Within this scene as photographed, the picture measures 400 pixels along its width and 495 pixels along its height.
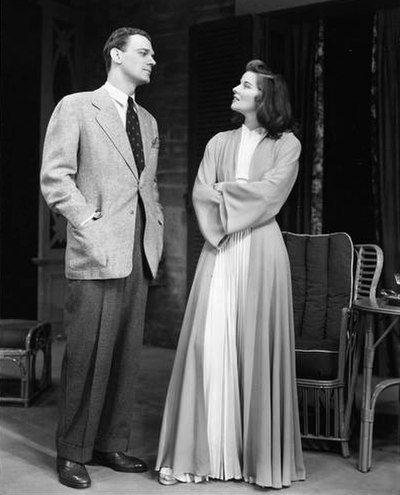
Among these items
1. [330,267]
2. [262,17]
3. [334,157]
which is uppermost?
[262,17]

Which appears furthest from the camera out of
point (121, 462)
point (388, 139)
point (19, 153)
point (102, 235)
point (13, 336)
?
point (19, 153)

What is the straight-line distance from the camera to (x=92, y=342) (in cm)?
288

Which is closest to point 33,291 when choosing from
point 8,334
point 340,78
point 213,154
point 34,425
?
point 8,334

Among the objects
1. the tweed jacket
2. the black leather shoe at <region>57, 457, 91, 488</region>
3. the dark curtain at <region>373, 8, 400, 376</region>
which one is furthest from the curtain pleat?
the black leather shoe at <region>57, 457, 91, 488</region>

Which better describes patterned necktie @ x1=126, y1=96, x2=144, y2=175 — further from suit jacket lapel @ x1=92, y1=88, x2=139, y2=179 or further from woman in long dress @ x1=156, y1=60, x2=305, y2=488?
woman in long dress @ x1=156, y1=60, x2=305, y2=488

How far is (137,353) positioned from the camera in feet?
10.0

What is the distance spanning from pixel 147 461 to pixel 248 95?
1595 mm

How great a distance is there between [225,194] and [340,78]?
2356 millimetres

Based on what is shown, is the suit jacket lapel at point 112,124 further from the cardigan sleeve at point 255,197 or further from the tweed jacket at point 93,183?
the cardigan sleeve at point 255,197

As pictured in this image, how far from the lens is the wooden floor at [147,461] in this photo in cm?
287

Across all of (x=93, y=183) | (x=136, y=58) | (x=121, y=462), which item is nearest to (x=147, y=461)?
(x=121, y=462)

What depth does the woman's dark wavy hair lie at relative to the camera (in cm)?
297

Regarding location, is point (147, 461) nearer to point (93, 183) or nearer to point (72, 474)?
point (72, 474)

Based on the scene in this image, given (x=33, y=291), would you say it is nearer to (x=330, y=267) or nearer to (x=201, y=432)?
(x=330, y=267)
